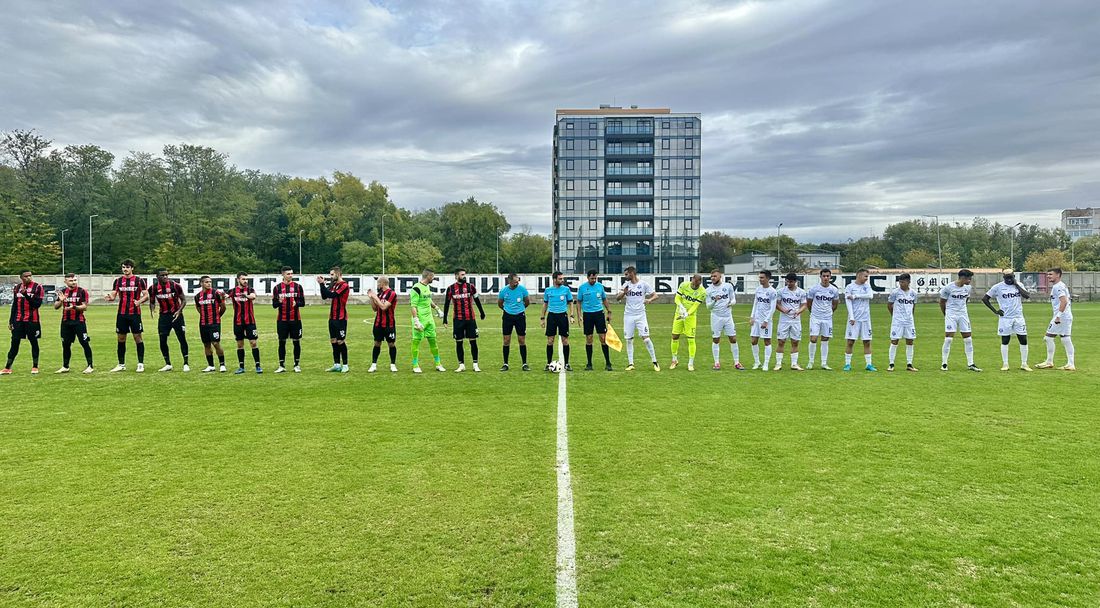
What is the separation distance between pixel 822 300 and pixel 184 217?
2769 inches

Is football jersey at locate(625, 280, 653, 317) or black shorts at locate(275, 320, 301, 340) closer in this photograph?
black shorts at locate(275, 320, 301, 340)

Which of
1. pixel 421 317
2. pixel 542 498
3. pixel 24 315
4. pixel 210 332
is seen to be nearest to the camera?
pixel 542 498

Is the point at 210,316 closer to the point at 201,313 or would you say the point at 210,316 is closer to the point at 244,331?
the point at 201,313

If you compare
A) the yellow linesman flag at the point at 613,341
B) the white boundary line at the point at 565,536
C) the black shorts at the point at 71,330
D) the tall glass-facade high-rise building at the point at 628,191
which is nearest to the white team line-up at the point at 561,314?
the black shorts at the point at 71,330

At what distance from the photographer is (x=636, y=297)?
1242cm

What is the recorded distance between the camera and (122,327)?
1181 centimetres

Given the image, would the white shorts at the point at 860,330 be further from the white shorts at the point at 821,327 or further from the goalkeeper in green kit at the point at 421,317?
the goalkeeper in green kit at the point at 421,317

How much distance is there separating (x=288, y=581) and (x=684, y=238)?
76.7m

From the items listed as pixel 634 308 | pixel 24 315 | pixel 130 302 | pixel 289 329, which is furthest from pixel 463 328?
pixel 24 315

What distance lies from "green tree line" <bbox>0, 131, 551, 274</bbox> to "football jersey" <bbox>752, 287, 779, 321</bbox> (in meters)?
58.2

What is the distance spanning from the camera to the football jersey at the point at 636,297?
1241 centimetres

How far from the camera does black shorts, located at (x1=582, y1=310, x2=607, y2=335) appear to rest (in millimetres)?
12096

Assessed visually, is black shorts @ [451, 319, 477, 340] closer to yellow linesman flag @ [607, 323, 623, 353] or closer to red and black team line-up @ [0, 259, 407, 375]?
red and black team line-up @ [0, 259, 407, 375]

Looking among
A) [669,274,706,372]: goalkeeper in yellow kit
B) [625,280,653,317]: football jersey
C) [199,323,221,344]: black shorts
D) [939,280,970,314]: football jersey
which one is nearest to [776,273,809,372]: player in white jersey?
[669,274,706,372]: goalkeeper in yellow kit
